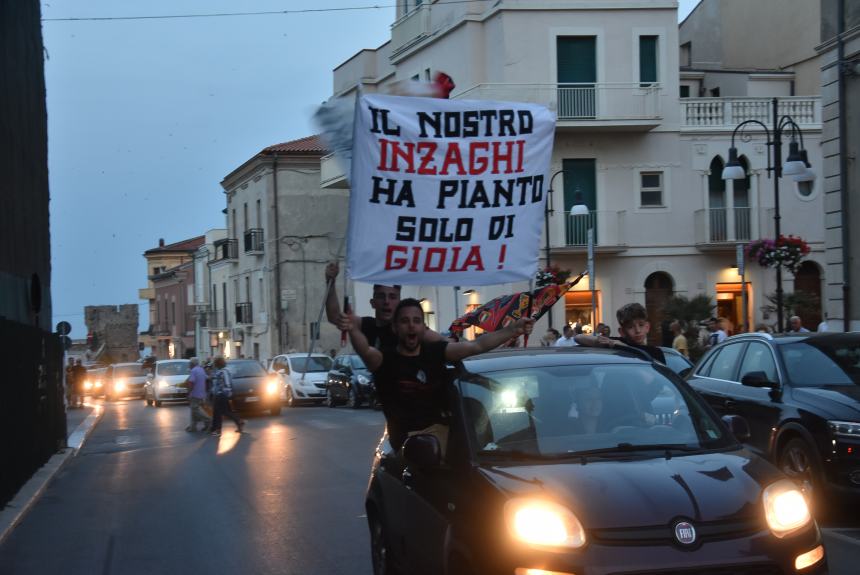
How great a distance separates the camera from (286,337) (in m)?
57.5

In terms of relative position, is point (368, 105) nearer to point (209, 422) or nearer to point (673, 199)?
point (209, 422)

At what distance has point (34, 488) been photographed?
15188 millimetres

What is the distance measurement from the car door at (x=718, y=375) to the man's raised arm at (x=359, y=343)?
5.09 meters

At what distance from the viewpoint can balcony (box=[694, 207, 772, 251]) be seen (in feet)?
121

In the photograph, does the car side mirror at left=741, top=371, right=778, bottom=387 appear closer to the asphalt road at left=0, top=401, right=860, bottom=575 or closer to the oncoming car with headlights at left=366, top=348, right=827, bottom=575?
the asphalt road at left=0, top=401, right=860, bottom=575

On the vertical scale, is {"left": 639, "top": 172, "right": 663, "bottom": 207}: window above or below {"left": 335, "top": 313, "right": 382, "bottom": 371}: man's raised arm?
above

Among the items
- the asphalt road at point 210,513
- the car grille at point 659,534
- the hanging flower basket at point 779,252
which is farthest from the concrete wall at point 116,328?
the car grille at point 659,534

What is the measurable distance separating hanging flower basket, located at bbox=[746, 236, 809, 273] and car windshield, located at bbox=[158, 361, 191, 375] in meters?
22.7

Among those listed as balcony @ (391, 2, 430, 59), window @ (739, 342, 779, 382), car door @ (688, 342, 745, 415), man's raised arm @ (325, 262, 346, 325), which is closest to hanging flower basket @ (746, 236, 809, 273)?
car door @ (688, 342, 745, 415)

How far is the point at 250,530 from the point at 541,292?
12.2 ft

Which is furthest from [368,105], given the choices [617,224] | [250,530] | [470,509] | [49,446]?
[617,224]

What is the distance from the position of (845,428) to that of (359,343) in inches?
182

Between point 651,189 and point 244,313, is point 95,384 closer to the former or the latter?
point 244,313

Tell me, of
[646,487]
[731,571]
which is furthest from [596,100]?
[731,571]
